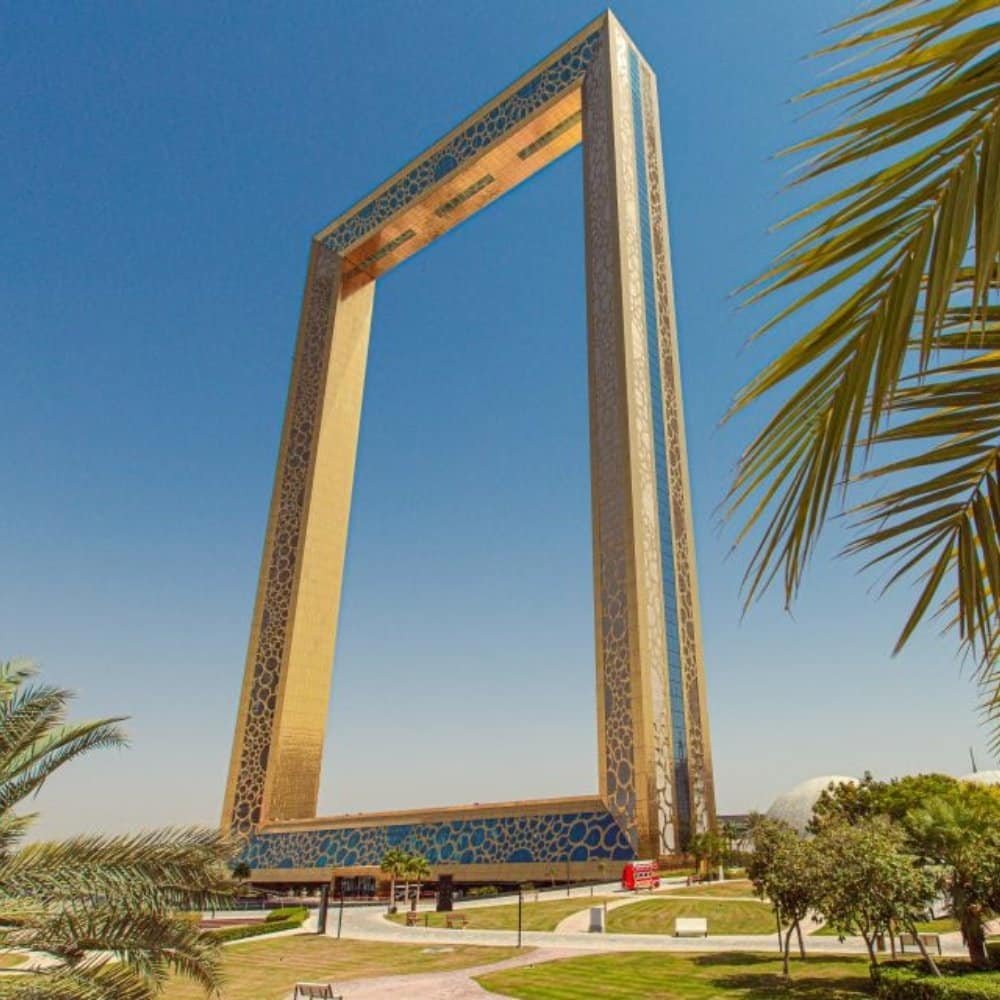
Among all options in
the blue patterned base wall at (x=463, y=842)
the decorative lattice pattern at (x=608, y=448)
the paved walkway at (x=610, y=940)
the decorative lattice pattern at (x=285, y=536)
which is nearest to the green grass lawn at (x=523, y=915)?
the paved walkway at (x=610, y=940)

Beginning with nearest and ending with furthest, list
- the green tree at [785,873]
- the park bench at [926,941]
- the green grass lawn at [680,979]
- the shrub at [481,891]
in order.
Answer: the green grass lawn at [680,979] < the green tree at [785,873] < the park bench at [926,941] < the shrub at [481,891]

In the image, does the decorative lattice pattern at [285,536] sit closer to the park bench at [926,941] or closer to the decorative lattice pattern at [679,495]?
the decorative lattice pattern at [679,495]

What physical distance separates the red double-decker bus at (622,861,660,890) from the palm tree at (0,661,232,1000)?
22.9 metres

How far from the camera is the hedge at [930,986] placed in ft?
38.0

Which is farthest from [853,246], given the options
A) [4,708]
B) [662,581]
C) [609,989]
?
[662,581]

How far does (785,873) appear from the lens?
1543 cm

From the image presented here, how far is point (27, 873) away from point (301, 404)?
47.5 m

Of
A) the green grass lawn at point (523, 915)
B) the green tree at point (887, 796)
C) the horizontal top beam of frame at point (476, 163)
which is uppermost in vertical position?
the horizontal top beam of frame at point (476, 163)

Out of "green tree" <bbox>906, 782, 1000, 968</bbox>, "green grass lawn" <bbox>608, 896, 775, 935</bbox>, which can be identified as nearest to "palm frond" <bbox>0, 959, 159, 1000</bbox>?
"green tree" <bbox>906, 782, 1000, 968</bbox>

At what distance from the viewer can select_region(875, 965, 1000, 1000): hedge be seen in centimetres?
1159

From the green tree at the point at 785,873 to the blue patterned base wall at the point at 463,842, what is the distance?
46.0ft

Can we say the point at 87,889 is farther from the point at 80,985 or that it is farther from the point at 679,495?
the point at 679,495

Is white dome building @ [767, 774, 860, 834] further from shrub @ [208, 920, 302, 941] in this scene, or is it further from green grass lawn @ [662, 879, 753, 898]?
shrub @ [208, 920, 302, 941]

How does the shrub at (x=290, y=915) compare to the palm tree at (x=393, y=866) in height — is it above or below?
below
